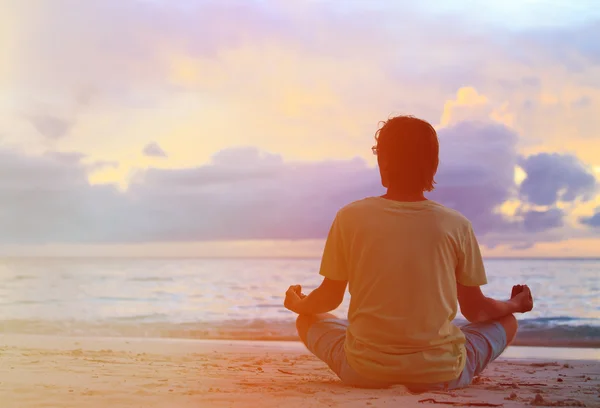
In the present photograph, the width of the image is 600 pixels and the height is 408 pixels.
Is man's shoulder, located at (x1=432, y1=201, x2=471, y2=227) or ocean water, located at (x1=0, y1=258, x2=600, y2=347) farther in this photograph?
ocean water, located at (x1=0, y1=258, x2=600, y2=347)

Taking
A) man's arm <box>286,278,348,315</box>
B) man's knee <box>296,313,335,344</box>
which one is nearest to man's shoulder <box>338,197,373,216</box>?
man's arm <box>286,278,348,315</box>

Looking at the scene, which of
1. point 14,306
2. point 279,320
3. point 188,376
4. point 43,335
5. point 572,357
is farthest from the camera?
point 14,306

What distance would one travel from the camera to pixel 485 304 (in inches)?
105

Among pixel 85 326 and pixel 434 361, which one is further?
pixel 85 326

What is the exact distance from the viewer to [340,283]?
8.62 feet

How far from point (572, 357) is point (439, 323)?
3401 millimetres

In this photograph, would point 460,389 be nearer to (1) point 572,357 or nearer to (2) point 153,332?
(1) point 572,357

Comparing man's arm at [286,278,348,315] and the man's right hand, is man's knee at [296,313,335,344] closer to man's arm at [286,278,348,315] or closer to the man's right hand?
man's arm at [286,278,348,315]

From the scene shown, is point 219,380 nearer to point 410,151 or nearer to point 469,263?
point 469,263

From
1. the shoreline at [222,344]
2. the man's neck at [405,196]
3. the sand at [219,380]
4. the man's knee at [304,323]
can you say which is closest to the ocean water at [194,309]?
the shoreline at [222,344]

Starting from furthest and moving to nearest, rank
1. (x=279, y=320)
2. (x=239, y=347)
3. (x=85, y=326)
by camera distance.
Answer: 1. (x=279, y=320)
2. (x=85, y=326)
3. (x=239, y=347)

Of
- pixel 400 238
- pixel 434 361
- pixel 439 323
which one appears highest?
pixel 400 238

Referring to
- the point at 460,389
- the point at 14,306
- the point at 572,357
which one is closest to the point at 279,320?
the point at 572,357

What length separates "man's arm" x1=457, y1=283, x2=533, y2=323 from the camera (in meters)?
2.62
